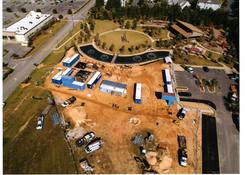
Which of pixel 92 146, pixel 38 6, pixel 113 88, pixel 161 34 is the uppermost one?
pixel 38 6

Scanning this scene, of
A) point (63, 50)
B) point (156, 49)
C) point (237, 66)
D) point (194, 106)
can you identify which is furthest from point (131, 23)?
point (194, 106)

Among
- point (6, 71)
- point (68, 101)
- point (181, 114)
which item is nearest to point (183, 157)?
point (181, 114)

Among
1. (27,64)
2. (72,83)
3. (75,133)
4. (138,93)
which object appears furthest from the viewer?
(27,64)

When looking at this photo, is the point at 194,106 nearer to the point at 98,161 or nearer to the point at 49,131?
the point at 98,161

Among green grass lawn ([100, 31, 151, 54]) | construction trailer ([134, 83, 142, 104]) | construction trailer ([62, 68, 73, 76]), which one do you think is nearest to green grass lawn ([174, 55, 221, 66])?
green grass lawn ([100, 31, 151, 54])

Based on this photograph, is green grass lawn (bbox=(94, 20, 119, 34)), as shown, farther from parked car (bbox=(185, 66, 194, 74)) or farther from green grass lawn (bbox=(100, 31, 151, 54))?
parked car (bbox=(185, 66, 194, 74))

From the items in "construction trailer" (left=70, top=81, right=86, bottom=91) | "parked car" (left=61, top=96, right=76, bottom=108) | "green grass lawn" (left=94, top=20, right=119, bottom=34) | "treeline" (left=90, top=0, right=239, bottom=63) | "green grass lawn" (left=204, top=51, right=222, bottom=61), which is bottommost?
"parked car" (left=61, top=96, right=76, bottom=108)

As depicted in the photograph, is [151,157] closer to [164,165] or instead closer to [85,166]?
[164,165]
